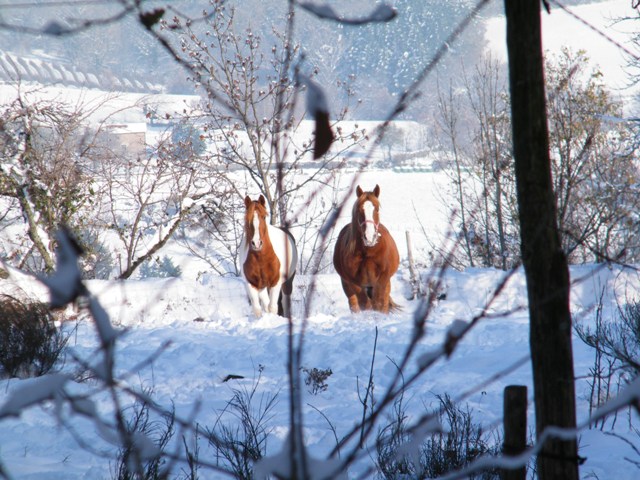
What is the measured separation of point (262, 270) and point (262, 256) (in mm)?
224

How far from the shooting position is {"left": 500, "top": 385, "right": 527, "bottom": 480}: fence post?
71.4 inches

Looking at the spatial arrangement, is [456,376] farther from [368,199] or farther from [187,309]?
[187,309]

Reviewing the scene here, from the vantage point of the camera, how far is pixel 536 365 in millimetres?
1285

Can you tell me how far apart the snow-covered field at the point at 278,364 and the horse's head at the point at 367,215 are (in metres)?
1.14

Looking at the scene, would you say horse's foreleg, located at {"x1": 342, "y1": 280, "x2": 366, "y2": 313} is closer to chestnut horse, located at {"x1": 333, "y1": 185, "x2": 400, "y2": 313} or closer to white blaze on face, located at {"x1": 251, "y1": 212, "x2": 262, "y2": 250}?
chestnut horse, located at {"x1": 333, "y1": 185, "x2": 400, "y2": 313}

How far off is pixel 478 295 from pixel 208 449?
326 inches

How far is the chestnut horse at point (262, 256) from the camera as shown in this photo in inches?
286

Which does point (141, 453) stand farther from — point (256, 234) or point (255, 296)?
point (255, 296)

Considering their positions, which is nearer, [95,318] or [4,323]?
[95,318]

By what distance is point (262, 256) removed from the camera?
7.86 meters

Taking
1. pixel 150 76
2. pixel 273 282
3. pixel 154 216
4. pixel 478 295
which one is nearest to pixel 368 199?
pixel 273 282

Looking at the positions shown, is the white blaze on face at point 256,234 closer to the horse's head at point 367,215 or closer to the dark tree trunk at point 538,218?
the horse's head at point 367,215

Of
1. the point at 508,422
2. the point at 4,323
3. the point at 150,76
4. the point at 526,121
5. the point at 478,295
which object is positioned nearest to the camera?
the point at 526,121

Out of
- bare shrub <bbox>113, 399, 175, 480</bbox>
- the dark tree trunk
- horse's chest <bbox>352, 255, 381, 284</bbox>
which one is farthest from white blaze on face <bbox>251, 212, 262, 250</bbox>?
the dark tree trunk
